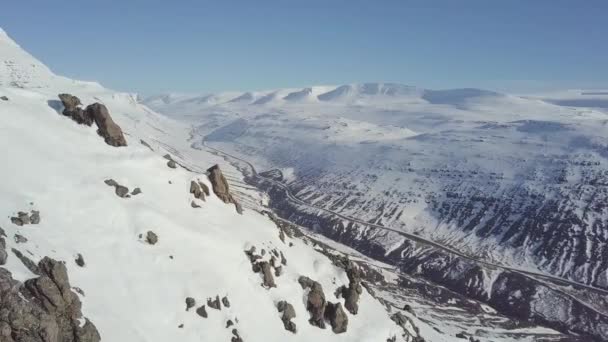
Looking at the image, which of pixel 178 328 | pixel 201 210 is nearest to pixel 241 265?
pixel 201 210

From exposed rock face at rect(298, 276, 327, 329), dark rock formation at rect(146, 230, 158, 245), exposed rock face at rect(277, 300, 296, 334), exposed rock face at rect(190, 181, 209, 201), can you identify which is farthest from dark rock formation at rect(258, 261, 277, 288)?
dark rock formation at rect(146, 230, 158, 245)

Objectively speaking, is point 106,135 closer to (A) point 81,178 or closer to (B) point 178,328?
(A) point 81,178

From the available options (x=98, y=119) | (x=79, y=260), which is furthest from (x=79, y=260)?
(x=98, y=119)

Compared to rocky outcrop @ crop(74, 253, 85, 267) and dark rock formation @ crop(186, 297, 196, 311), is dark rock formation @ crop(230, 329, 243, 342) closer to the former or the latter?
dark rock formation @ crop(186, 297, 196, 311)

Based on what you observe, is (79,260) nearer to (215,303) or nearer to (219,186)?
(215,303)

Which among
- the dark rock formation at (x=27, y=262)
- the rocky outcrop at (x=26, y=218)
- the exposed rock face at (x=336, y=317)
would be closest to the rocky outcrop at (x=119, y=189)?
the rocky outcrop at (x=26, y=218)
